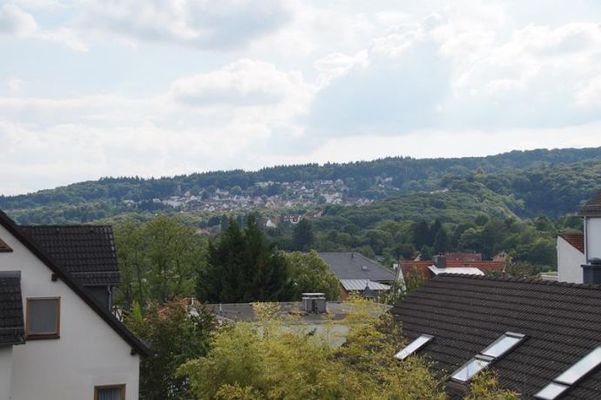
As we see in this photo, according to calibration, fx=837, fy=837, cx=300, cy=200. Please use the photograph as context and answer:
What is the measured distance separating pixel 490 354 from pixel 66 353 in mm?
9968

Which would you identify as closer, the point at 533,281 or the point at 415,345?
the point at 415,345

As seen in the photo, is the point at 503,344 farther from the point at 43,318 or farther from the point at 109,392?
the point at 43,318

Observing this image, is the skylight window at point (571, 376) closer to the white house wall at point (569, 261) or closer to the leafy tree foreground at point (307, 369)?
the leafy tree foreground at point (307, 369)

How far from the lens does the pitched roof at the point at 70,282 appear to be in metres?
19.3

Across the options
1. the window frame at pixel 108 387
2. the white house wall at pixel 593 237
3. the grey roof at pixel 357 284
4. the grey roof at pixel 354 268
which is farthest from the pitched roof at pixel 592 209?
the grey roof at pixel 354 268

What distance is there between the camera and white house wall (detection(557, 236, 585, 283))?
3544cm

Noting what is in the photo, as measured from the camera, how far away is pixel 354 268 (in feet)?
332

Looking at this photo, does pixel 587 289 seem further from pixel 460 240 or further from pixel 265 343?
pixel 460 240

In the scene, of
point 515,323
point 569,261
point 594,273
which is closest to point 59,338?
point 515,323

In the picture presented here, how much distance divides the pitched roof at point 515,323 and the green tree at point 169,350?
6.21 metres

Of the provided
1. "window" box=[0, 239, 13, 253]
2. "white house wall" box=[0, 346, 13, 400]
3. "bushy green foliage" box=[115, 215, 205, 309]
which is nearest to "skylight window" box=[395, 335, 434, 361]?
"white house wall" box=[0, 346, 13, 400]

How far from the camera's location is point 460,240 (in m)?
150

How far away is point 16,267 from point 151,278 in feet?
148

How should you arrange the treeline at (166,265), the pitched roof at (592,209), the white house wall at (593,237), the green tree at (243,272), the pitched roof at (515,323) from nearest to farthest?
the pitched roof at (515,323)
the pitched roof at (592,209)
the white house wall at (593,237)
the green tree at (243,272)
the treeline at (166,265)
